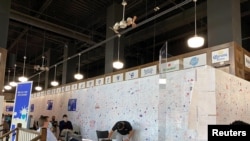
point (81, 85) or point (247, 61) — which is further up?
point (247, 61)

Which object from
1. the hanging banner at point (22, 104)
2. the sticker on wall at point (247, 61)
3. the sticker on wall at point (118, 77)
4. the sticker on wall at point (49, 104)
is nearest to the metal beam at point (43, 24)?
the sticker on wall at point (118, 77)

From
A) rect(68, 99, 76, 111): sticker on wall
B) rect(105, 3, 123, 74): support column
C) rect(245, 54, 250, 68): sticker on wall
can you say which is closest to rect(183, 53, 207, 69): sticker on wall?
rect(245, 54, 250, 68): sticker on wall

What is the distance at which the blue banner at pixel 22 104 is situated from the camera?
18.6 ft

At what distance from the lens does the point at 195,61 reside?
19.4 ft

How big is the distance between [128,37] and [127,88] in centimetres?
357

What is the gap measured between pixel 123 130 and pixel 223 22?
3813mm

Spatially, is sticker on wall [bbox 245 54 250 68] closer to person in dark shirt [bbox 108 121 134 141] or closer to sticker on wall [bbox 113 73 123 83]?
person in dark shirt [bbox 108 121 134 141]

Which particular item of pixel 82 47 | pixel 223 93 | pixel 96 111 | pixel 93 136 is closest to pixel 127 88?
pixel 96 111

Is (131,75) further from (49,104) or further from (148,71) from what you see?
(49,104)

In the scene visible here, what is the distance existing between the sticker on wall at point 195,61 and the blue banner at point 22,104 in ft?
12.3

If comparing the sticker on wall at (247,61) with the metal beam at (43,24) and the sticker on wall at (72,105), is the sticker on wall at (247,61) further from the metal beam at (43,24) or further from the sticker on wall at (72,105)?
the sticker on wall at (72,105)

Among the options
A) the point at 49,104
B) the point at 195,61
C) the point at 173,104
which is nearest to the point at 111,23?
the point at 195,61

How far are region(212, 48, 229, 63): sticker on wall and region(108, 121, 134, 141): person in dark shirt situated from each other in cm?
293

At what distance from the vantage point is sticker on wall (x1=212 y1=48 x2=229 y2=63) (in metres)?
5.46
